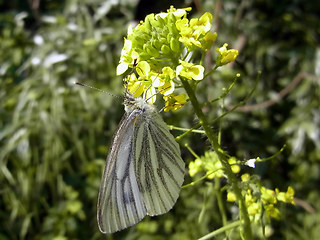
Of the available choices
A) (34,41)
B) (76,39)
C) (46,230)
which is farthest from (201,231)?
(34,41)

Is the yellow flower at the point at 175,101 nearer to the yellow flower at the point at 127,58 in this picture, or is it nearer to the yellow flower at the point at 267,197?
the yellow flower at the point at 127,58

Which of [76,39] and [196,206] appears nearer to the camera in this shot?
[196,206]

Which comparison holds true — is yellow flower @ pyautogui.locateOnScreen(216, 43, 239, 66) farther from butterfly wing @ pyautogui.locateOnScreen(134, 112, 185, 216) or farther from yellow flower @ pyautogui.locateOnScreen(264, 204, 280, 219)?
yellow flower @ pyautogui.locateOnScreen(264, 204, 280, 219)

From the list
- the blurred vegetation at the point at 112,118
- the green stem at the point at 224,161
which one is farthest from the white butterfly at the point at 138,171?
the blurred vegetation at the point at 112,118

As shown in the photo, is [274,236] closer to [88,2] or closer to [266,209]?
[266,209]

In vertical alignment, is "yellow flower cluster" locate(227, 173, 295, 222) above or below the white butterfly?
below

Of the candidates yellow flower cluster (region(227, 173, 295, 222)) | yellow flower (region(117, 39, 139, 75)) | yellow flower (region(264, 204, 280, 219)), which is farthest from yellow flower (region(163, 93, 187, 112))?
yellow flower (region(264, 204, 280, 219))

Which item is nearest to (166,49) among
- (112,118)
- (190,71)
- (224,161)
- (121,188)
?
(190,71)
